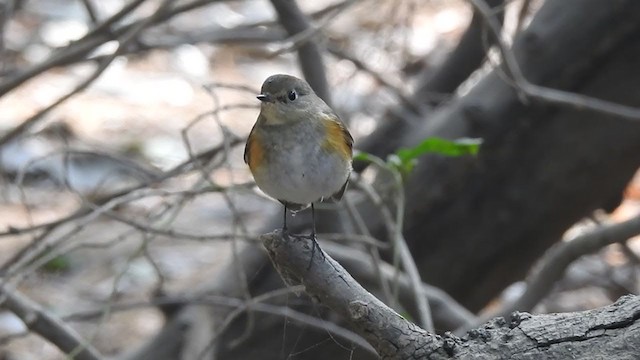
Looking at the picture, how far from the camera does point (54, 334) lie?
323cm

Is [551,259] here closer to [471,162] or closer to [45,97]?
[471,162]

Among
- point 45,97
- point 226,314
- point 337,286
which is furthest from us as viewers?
point 45,97

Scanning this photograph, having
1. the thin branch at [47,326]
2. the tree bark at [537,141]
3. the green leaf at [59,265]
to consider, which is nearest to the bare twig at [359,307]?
the thin branch at [47,326]

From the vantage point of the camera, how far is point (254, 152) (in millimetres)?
2314

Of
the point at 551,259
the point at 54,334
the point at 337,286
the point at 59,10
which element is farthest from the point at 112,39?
the point at 59,10

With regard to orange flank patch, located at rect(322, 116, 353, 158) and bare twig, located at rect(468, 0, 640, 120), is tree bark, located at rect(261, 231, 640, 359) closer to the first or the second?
orange flank patch, located at rect(322, 116, 353, 158)

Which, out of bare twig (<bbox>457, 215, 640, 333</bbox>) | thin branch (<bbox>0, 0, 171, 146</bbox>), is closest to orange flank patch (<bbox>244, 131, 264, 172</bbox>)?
thin branch (<bbox>0, 0, 171, 146</bbox>)

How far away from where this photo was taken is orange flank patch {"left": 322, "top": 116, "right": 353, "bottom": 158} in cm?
235

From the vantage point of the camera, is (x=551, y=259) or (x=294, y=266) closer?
(x=294, y=266)

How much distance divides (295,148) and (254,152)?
0.09m

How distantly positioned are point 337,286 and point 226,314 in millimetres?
1897

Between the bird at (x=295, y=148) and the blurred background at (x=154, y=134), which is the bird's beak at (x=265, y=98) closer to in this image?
the bird at (x=295, y=148)

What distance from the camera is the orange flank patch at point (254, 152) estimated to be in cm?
230

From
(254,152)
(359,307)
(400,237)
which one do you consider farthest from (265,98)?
(400,237)
